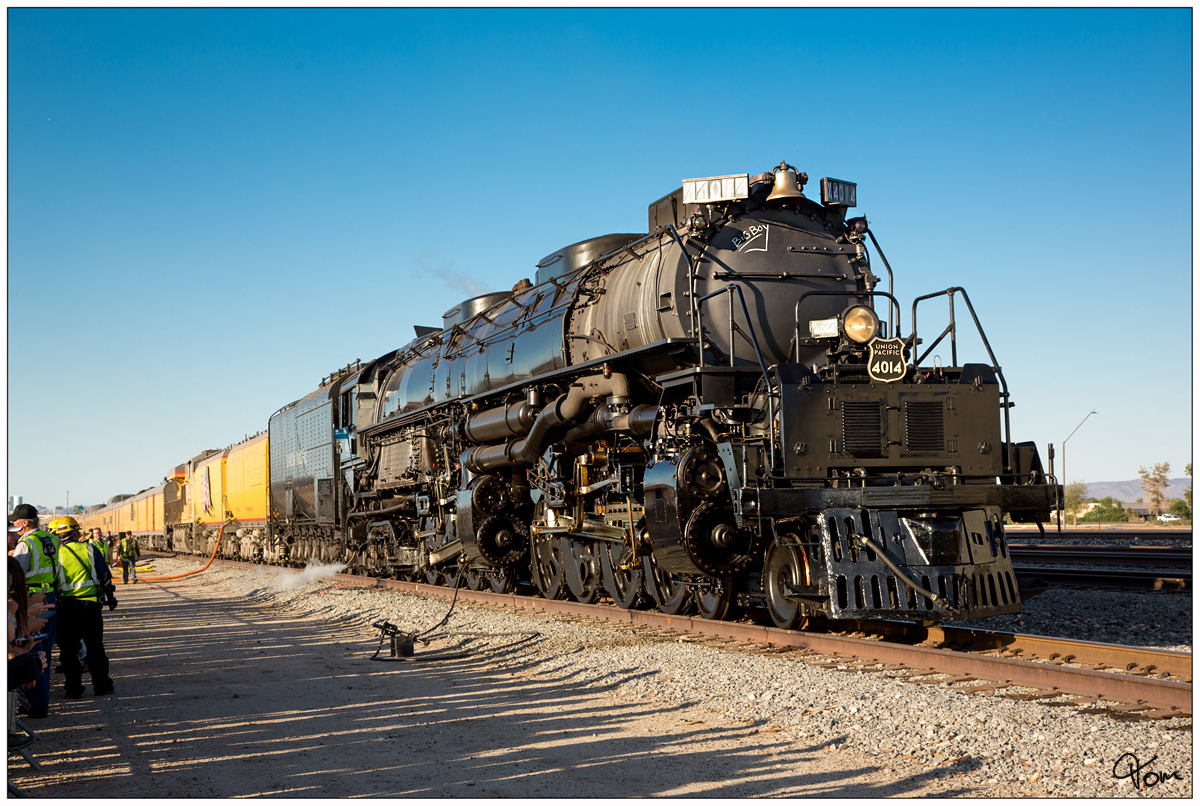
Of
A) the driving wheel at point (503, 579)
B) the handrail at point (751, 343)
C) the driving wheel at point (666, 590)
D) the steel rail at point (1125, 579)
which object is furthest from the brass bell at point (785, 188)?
the driving wheel at point (503, 579)

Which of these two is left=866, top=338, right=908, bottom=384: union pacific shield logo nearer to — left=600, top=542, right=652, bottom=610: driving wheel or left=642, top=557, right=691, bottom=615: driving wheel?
left=642, top=557, right=691, bottom=615: driving wheel

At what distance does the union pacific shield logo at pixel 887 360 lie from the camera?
9430 mm

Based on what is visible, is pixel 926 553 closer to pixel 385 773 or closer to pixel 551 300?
pixel 385 773

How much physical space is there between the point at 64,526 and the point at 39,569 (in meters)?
0.98

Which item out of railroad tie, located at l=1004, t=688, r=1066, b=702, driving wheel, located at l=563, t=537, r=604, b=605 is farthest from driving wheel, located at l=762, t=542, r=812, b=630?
driving wheel, located at l=563, t=537, r=604, b=605

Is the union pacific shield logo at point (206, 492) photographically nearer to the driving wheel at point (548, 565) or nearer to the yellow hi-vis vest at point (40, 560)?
the driving wheel at point (548, 565)

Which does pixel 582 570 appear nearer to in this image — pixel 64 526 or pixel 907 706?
pixel 64 526

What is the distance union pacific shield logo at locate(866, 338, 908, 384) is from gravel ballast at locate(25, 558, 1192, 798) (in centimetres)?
265

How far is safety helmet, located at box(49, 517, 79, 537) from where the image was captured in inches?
349

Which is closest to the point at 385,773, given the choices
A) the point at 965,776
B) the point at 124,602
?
the point at 965,776

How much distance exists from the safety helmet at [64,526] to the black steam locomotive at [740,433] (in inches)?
203

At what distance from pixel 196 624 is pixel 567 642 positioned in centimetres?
703

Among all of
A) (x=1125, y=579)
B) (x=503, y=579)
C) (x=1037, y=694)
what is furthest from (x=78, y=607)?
(x=1125, y=579)

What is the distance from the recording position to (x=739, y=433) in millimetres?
9891
